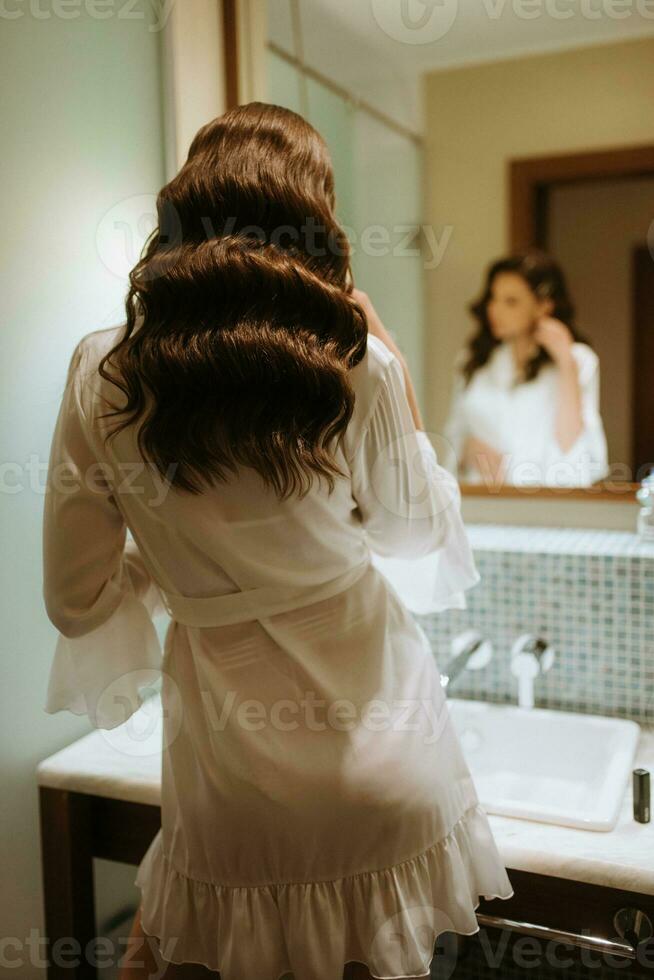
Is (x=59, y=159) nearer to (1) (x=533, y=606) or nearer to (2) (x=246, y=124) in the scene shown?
(2) (x=246, y=124)

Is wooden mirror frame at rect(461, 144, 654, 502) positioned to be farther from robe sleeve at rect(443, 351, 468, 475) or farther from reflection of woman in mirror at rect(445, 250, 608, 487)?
robe sleeve at rect(443, 351, 468, 475)

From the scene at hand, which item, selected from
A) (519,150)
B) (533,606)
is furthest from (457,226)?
(533,606)

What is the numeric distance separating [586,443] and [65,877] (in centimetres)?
109

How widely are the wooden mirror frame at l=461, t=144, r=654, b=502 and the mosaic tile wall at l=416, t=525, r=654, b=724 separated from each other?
0.08 meters

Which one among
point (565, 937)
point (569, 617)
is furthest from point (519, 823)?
point (569, 617)

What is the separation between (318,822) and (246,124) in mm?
704

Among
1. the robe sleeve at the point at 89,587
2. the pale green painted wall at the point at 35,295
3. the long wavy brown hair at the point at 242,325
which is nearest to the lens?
the long wavy brown hair at the point at 242,325

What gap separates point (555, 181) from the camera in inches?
59.5

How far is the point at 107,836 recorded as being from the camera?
49.1 inches

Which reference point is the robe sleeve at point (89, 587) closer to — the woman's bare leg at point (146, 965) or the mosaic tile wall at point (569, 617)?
the woman's bare leg at point (146, 965)

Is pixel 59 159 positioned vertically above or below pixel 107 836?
above

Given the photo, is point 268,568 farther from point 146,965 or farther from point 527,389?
point 527,389

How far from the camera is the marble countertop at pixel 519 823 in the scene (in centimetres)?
98

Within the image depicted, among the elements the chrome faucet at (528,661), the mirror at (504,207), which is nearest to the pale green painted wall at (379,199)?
the mirror at (504,207)
